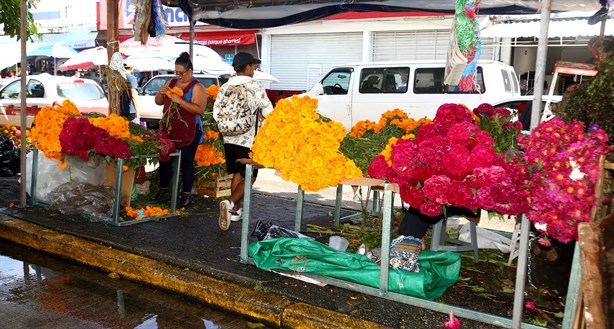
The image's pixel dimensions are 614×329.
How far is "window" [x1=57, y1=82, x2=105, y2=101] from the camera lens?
1440cm

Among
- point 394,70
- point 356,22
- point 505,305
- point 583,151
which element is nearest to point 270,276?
point 505,305

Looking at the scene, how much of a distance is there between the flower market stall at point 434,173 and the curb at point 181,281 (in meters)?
0.43

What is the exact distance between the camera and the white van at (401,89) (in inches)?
556

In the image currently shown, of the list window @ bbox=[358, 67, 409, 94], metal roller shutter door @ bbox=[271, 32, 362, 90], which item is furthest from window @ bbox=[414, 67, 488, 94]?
metal roller shutter door @ bbox=[271, 32, 362, 90]

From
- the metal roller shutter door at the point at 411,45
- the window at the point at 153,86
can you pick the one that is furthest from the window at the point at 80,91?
the metal roller shutter door at the point at 411,45

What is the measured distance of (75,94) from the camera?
14531 mm

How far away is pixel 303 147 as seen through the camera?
14.9 ft

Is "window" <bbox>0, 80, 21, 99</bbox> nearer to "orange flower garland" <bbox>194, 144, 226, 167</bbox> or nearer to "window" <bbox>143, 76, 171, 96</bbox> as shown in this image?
"window" <bbox>143, 76, 171, 96</bbox>

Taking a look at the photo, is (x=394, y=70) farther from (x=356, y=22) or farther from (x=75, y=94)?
(x=75, y=94)

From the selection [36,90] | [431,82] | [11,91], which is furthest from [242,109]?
[11,91]

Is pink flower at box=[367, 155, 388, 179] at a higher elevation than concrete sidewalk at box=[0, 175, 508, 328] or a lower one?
higher

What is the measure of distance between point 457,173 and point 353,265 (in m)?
1.25

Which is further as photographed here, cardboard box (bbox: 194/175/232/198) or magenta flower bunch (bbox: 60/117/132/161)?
cardboard box (bbox: 194/175/232/198)

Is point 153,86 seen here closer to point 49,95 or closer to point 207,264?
point 49,95
